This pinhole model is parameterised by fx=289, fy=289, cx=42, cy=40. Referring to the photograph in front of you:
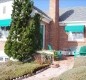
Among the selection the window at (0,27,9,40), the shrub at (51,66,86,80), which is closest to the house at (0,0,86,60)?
the window at (0,27,9,40)

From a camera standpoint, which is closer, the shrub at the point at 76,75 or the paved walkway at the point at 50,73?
the shrub at the point at 76,75

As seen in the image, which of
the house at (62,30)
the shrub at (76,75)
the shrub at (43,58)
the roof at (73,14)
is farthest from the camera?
the roof at (73,14)

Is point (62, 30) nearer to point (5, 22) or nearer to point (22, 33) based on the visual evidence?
point (5, 22)

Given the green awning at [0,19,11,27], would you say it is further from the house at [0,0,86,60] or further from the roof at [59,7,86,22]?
the roof at [59,7,86,22]

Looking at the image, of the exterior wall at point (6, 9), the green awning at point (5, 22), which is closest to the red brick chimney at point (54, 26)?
the exterior wall at point (6, 9)

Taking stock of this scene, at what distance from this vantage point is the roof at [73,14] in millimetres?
36894

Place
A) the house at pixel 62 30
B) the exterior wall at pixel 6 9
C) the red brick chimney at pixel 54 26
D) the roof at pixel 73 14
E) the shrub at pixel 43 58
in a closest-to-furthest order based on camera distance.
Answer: the shrub at pixel 43 58
the exterior wall at pixel 6 9
the house at pixel 62 30
the red brick chimney at pixel 54 26
the roof at pixel 73 14

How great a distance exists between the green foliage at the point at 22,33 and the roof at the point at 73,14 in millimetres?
8216

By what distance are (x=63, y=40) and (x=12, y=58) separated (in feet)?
31.6

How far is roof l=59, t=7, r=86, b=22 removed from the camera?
36.9 meters

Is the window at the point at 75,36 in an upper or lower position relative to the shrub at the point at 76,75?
upper

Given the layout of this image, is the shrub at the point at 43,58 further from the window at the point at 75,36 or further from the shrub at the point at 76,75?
the shrub at the point at 76,75

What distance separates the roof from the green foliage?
822cm

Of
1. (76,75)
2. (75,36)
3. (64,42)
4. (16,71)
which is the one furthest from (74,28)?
(76,75)
